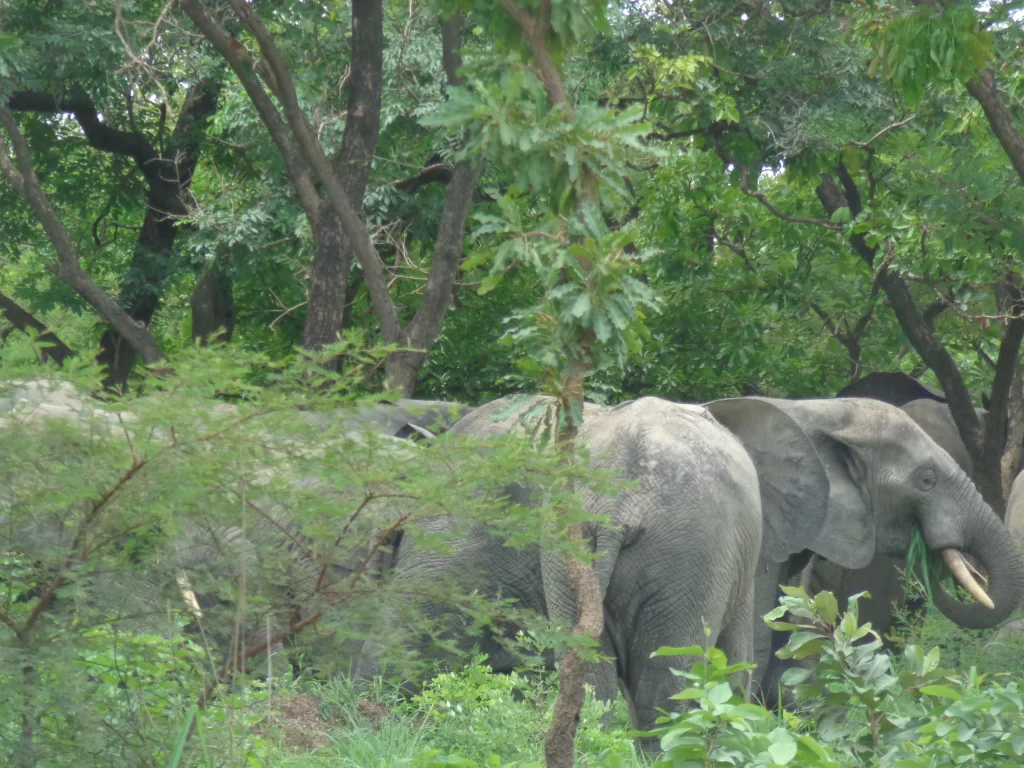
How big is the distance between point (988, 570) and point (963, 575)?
19 cm

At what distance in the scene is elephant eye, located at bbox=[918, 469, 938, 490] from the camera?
9109 millimetres

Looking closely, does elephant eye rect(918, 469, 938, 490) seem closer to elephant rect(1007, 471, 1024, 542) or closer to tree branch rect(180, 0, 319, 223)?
elephant rect(1007, 471, 1024, 542)

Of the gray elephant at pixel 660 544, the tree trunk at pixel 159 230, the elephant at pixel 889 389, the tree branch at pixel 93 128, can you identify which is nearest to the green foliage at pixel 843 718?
the gray elephant at pixel 660 544

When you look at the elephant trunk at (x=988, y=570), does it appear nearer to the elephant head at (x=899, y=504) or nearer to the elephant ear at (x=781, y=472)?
the elephant head at (x=899, y=504)

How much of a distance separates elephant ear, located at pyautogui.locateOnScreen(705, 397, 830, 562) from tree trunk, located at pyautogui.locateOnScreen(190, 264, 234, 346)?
7.50 m

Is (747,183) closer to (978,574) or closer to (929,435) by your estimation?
(929,435)

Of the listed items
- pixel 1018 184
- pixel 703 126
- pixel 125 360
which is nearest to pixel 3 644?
pixel 1018 184

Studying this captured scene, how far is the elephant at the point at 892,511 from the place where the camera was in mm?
8930

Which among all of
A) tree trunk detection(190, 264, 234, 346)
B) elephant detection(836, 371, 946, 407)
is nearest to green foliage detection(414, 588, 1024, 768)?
elephant detection(836, 371, 946, 407)

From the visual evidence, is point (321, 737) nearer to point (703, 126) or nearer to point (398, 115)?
point (703, 126)

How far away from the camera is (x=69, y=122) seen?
16.0 meters

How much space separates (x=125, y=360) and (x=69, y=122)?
3.07 m

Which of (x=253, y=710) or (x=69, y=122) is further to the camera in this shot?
(x=69, y=122)

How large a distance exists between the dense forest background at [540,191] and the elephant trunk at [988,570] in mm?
1751
